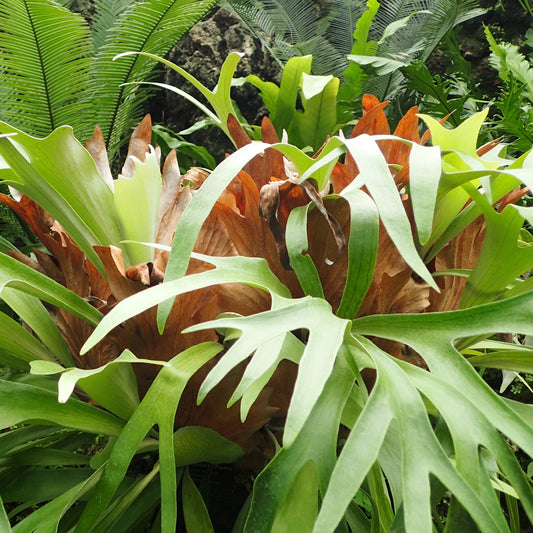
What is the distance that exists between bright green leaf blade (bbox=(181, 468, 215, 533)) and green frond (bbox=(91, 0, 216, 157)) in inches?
41.3

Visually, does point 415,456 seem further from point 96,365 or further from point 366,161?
point 96,365

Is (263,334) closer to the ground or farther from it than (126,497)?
farther from it

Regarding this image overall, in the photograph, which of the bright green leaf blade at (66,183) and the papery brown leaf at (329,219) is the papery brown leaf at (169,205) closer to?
the bright green leaf blade at (66,183)

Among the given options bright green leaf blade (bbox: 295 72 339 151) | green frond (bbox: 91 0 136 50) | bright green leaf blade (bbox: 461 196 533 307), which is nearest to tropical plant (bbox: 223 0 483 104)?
green frond (bbox: 91 0 136 50)

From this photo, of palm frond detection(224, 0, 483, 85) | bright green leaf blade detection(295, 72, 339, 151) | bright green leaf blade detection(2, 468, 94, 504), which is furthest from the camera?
palm frond detection(224, 0, 483, 85)

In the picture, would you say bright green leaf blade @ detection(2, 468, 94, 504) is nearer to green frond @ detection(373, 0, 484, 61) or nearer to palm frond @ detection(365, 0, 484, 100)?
palm frond @ detection(365, 0, 484, 100)

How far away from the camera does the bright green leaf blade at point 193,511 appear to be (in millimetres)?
508

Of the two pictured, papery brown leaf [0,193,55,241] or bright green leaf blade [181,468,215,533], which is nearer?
bright green leaf blade [181,468,215,533]

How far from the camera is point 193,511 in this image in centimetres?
52

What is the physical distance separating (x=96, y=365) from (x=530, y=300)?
436 mm

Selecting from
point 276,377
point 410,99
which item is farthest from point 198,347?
point 410,99

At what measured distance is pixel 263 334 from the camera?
0.39 meters

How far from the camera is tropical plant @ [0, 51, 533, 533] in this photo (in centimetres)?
38

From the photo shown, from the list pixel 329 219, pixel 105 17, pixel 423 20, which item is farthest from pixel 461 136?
pixel 423 20
